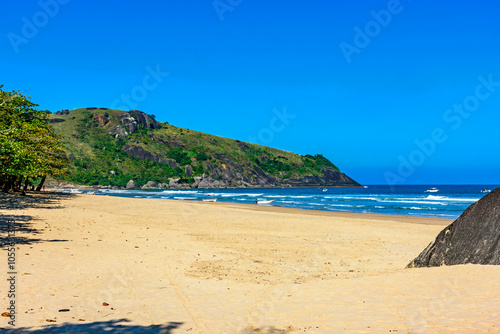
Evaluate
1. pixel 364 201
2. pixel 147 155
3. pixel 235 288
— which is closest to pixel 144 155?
pixel 147 155

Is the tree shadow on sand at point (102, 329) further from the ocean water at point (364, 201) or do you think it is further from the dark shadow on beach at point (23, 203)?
the ocean water at point (364, 201)

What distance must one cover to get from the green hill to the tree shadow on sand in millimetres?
135349

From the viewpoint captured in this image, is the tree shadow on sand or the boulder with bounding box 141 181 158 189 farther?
the boulder with bounding box 141 181 158 189

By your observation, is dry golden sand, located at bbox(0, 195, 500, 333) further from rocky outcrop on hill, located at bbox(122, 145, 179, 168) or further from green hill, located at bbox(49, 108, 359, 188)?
rocky outcrop on hill, located at bbox(122, 145, 179, 168)

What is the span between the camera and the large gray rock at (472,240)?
1027cm

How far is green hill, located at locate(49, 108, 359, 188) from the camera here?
486 feet

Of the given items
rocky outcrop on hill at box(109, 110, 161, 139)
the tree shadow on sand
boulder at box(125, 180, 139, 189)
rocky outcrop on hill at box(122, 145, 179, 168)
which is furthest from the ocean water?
rocky outcrop on hill at box(109, 110, 161, 139)

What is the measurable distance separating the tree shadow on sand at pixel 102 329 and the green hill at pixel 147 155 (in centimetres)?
13535

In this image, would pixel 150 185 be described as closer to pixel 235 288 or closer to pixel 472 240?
pixel 235 288

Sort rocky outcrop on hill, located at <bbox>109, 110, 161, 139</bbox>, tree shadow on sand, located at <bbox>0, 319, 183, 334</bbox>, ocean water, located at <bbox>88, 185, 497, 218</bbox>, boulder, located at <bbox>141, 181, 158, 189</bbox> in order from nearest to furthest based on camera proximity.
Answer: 1. tree shadow on sand, located at <bbox>0, 319, 183, 334</bbox>
2. ocean water, located at <bbox>88, 185, 497, 218</bbox>
3. boulder, located at <bbox>141, 181, 158, 189</bbox>
4. rocky outcrop on hill, located at <bbox>109, 110, 161, 139</bbox>

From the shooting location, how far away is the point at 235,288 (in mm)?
9258

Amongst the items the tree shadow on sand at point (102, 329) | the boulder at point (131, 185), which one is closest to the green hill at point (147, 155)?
the boulder at point (131, 185)

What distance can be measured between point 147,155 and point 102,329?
16294 centimetres

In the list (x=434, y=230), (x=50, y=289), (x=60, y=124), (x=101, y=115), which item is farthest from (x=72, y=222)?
(x=101, y=115)
